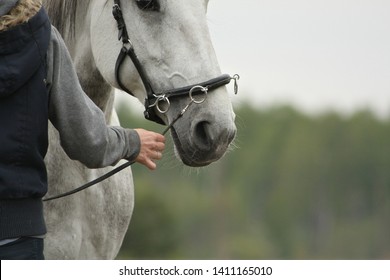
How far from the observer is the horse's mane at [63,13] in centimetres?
595

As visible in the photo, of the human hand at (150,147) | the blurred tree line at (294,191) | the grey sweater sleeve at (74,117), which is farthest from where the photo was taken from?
the blurred tree line at (294,191)

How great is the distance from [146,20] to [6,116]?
1270mm

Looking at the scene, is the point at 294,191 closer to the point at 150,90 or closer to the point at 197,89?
the point at 150,90

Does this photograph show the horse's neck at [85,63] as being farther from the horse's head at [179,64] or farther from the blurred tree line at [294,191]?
the blurred tree line at [294,191]

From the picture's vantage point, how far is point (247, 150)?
3686 inches

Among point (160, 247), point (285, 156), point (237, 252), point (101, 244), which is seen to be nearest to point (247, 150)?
point (285, 156)

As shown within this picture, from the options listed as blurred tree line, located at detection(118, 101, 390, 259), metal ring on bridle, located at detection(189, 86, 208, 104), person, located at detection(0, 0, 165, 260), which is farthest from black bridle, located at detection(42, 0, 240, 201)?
blurred tree line, located at detection(118, 101, 390, 259)

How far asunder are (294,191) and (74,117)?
87409 millimetres

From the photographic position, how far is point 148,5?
5.51 meters

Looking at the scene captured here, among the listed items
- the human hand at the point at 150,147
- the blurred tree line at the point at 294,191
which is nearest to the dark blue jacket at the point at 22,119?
the human hand at the point at 150,147

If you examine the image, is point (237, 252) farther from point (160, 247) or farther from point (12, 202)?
point (12, 202)

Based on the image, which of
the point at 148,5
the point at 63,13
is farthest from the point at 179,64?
the point at 63,13

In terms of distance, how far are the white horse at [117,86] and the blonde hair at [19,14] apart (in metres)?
1.07
